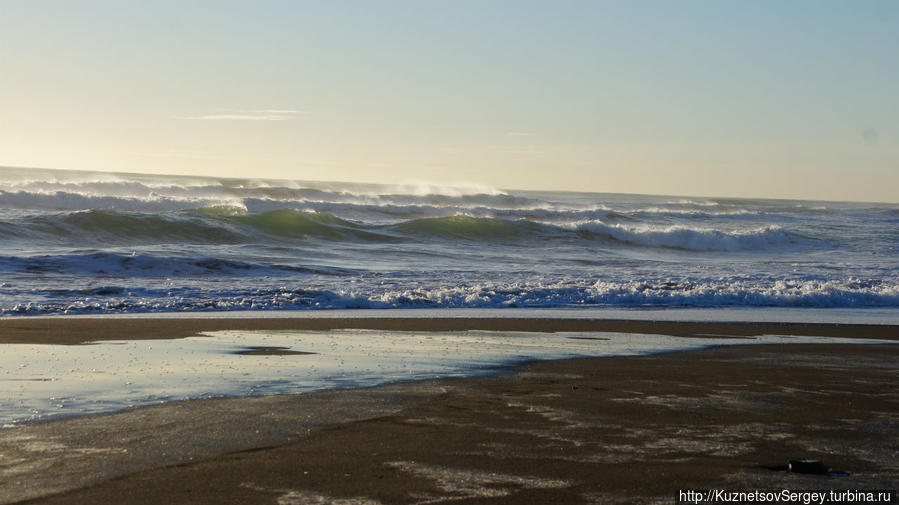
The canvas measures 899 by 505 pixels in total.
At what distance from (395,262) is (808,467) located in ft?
59.0

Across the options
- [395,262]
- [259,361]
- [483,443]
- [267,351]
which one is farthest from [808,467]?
[395,262]

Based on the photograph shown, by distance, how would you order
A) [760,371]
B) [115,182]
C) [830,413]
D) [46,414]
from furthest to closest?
[115,182] → [760,371] → [830,413] → [46,414]

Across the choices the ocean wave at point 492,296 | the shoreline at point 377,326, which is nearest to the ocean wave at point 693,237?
the ocean wave at point 492,296

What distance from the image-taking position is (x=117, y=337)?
375 inches

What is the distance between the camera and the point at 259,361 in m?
7.88

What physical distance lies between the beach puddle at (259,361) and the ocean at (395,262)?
4.05 meters

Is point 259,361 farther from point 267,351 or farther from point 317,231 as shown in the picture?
point 317,231

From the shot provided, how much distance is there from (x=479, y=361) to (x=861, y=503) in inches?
187

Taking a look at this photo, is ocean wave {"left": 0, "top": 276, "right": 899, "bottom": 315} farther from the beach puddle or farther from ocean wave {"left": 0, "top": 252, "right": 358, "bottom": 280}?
the beach puddle

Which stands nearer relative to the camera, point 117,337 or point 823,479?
point 823,479

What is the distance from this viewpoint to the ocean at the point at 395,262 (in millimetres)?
14492

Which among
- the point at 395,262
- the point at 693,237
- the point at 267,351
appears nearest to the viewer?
the point at 267,351

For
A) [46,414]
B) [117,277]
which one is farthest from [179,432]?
[117,277]

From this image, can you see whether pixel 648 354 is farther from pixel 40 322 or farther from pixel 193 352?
pixel 40 322
